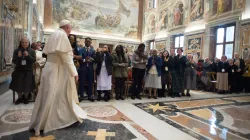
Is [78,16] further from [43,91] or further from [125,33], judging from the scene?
[43,91]

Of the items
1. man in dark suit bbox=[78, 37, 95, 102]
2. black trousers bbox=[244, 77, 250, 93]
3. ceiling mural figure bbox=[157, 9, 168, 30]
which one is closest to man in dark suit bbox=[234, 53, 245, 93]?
black trousers bbox=[244, 77, 250, 93]

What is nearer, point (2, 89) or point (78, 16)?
point (2, 89)

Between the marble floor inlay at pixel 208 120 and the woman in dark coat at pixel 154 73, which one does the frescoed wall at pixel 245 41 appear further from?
the woman in dark coat at pixel 154 73

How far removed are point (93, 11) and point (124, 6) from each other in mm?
3785

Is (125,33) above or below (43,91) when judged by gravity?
above

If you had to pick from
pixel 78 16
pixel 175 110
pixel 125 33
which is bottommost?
pixel 175 110

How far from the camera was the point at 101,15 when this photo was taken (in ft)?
61.1

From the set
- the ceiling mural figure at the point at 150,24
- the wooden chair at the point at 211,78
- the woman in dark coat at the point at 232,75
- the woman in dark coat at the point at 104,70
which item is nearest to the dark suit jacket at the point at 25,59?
the woman in dark coat at the point at 104,70

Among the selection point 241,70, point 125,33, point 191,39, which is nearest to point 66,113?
point 241,70

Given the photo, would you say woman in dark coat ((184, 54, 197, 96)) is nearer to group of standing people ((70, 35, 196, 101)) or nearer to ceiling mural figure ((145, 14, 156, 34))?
group of standing people ((70, 35, 196, 101))

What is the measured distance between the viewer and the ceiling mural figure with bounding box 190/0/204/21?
12.3 m

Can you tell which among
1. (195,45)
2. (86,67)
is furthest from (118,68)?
(195,45)

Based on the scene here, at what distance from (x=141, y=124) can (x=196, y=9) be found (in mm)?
12000

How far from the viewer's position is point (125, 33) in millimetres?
19812
